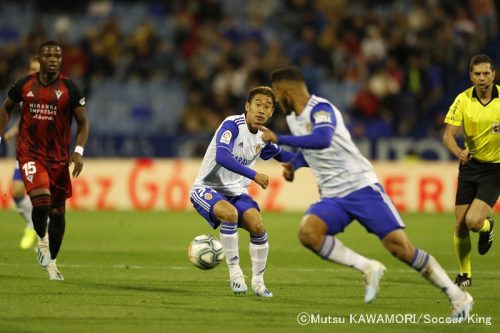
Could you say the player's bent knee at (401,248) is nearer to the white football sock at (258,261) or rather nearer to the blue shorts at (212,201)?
the white football sock at (258,261)

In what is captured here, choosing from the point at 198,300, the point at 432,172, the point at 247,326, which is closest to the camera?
the point at 247,326

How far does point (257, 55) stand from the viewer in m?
25.4

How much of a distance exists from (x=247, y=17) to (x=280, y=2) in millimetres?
962

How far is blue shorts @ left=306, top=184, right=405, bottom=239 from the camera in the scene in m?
8.23

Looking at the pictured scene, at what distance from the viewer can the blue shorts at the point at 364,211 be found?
823 centimetres

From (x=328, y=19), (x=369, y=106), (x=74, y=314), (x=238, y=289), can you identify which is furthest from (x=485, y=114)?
(x=328, y=19)

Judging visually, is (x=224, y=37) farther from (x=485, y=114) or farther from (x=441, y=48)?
(x=485, y=114)

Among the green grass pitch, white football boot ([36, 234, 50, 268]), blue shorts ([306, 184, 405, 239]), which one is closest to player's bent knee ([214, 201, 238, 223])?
the green grass pitch

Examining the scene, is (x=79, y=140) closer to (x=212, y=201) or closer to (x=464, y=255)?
(x=212, y=201)

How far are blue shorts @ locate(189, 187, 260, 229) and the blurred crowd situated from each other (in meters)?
12.5

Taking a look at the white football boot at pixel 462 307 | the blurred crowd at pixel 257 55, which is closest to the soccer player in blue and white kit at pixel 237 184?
the white football boot at pixel 462 307

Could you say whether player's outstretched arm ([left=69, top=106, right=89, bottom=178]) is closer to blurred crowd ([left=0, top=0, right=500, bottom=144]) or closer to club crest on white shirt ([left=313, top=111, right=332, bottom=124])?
club crest on white shirt ([left=313, top=111, right=332, bottom=124])

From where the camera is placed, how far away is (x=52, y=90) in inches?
426

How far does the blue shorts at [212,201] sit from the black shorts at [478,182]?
2.41m
